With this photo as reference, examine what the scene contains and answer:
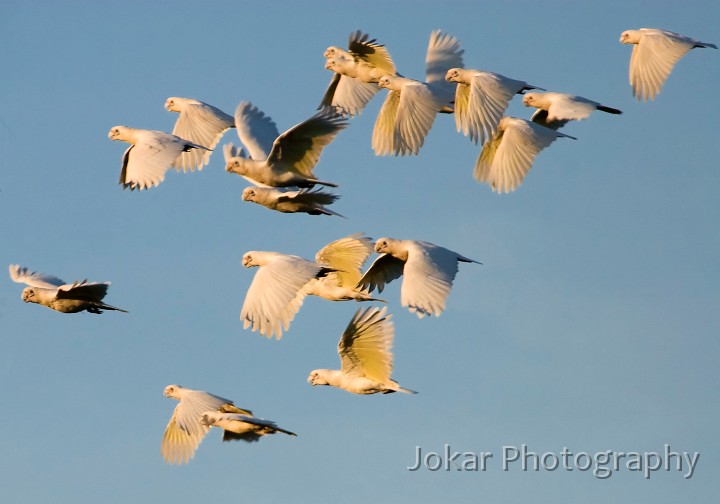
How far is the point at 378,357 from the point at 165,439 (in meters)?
5.16

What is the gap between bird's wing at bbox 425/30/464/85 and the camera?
3117 cm

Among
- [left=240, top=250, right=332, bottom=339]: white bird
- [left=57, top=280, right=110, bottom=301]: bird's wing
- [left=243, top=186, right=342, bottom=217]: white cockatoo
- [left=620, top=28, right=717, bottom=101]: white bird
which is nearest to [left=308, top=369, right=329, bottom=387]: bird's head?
[left=240, top=250, right=332, bottom=339]: white bird

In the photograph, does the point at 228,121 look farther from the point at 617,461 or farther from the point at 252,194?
the point at 617,461

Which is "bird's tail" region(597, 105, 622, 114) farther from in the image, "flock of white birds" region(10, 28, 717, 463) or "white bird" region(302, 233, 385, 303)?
"white bird" region(302, 233, 385, 303)

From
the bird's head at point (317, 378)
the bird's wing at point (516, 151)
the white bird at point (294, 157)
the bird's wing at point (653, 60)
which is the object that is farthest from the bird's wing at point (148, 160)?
the bird's wing at point (653, 60)

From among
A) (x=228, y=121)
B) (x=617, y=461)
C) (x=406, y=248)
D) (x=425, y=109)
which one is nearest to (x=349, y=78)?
(x=228, y=121)

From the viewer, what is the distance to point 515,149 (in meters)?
28.0

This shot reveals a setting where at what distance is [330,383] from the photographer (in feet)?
90.6

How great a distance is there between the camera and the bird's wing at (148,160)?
84.9ft

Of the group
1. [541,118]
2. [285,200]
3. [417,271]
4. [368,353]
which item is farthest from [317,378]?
[541,118]

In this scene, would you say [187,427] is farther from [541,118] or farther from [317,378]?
[541,118]

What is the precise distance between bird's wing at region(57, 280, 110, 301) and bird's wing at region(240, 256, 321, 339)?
3.02 meters

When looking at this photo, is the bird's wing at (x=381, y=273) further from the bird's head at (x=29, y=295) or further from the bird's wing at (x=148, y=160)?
the bird's head at (x=29, y=295)

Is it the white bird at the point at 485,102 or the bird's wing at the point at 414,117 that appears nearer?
the white bird at the point at 485,102
